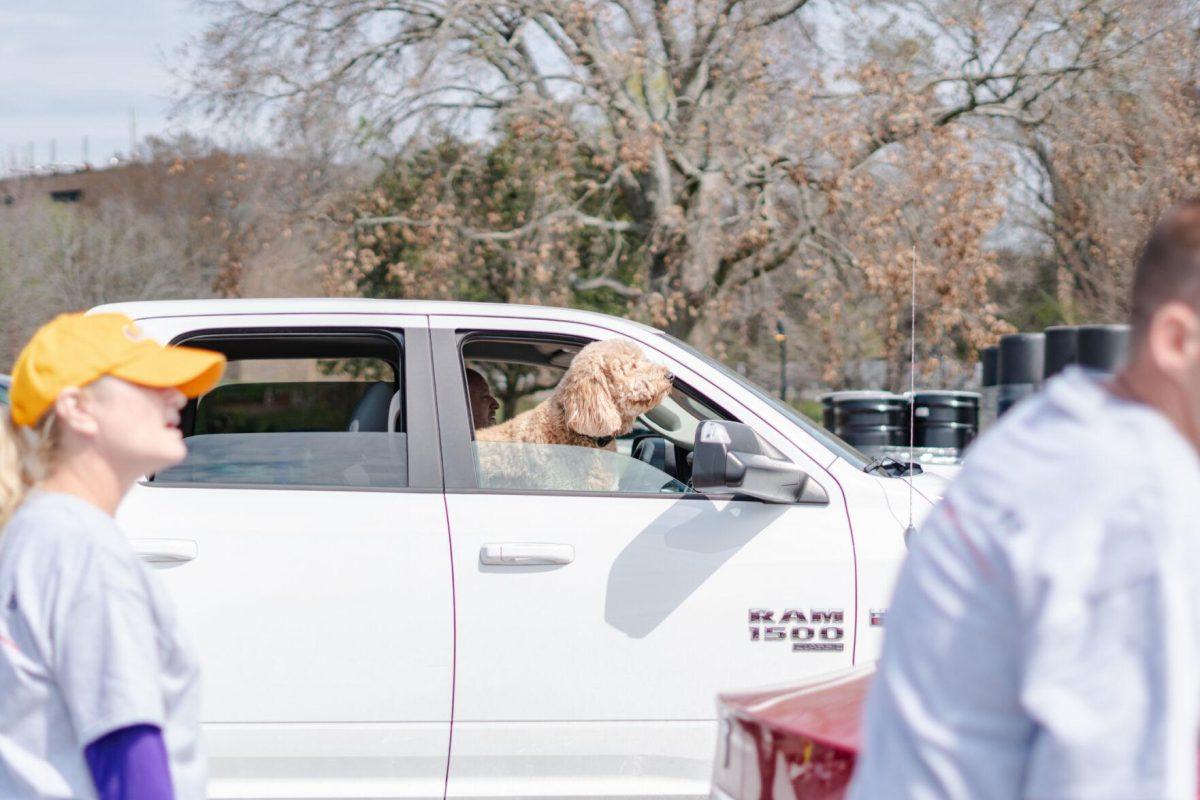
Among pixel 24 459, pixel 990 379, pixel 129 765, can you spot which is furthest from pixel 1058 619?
pixel 990 379

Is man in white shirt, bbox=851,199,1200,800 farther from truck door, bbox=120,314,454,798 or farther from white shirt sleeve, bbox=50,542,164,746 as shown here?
truck door, bbox=120,314,454,798

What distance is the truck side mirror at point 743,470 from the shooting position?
3.65 metres

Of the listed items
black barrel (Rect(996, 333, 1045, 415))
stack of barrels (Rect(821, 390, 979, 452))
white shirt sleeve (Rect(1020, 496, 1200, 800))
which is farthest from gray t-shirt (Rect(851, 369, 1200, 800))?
black barrel (Rect(996, 333, 1045, 415))

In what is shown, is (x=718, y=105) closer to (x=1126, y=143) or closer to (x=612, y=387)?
(x=1126, y=143)

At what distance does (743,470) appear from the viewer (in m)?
3.72

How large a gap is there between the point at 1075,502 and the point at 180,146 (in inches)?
689

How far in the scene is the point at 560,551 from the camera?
3.78 m

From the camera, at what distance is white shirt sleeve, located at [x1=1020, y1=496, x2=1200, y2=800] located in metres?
1.23

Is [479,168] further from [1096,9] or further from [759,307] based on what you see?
[1096,9]

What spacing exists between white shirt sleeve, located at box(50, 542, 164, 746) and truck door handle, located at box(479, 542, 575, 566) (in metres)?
2.02

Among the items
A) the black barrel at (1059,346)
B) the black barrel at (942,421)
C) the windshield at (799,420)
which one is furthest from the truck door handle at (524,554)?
the black barrel at (1059,346)

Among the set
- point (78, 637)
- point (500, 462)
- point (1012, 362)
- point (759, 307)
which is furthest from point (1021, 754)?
point (759, 307)

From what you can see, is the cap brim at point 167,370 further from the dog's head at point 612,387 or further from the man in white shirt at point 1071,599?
the dog's head at point 612,387

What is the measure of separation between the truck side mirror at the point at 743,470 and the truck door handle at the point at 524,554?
17.1 inches
